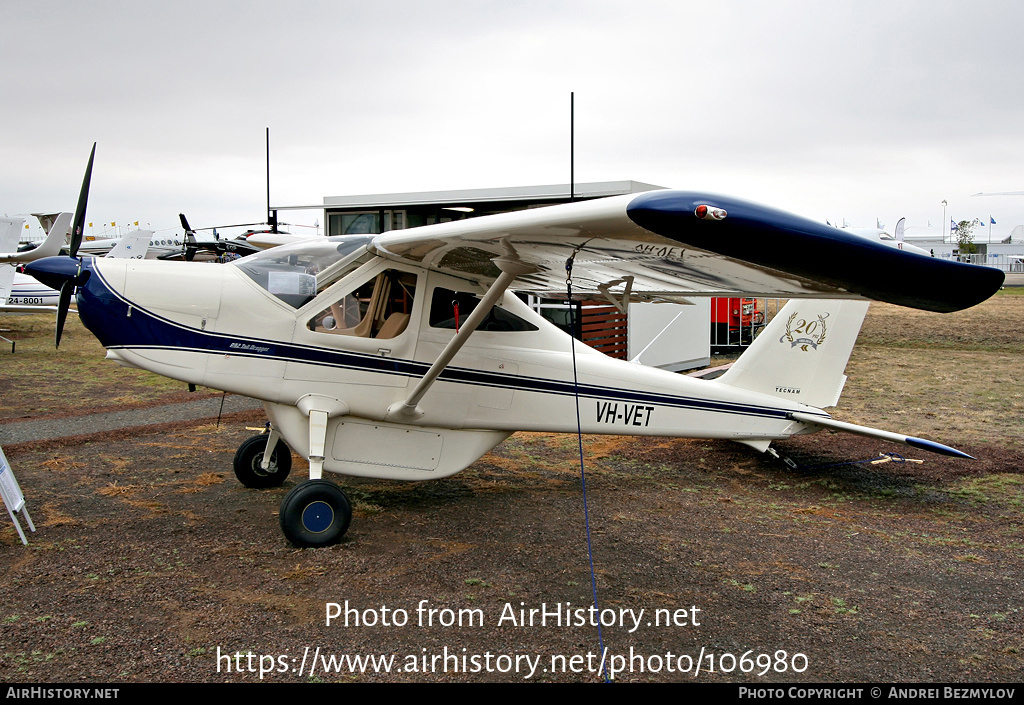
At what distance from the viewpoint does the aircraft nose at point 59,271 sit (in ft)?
17.6

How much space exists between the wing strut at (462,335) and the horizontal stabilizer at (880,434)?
12.2 feet

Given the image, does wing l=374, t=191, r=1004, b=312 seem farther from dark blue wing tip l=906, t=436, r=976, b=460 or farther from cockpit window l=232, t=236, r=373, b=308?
dark blue wing tip l=906, t=436, r=976, b=460

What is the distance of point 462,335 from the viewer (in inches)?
222

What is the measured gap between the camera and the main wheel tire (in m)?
7.08

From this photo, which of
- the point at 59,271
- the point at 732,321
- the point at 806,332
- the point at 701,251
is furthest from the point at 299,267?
the point at 732,321

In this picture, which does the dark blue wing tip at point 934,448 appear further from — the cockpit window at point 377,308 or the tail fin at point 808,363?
the cockpit window at point 377,308

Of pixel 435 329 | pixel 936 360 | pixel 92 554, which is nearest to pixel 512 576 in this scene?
pixel 435 329

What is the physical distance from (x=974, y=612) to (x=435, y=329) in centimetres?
439

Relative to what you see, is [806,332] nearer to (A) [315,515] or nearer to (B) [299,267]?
(B) [299,267]

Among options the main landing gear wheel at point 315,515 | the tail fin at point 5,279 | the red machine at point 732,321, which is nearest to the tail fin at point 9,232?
the tail fin at point 5,279

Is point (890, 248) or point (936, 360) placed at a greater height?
point (890, 248)

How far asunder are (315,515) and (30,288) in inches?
861
